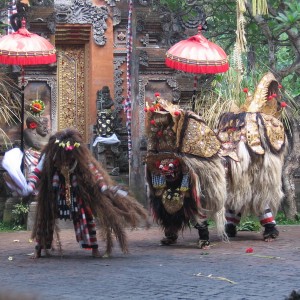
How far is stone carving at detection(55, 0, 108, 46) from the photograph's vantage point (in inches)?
606

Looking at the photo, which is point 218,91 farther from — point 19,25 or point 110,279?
point 110,279

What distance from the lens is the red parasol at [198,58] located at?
41.5 feet

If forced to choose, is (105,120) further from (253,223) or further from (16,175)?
(16,175)

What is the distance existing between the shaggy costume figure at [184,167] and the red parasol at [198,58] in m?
2.04

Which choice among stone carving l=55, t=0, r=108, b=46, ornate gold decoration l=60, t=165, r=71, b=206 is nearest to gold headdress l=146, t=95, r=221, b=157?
ornate gold decoration l=60, t=165, r=71, b=206

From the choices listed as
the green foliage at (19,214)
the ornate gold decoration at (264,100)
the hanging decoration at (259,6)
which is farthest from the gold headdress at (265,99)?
the green foliage at (19,214)

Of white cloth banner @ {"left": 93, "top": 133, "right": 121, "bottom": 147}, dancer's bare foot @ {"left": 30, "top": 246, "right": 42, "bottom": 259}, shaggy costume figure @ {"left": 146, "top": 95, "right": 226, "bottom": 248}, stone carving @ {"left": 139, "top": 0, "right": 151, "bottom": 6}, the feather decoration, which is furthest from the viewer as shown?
stone carving @ {"left": 139, "top": 0, "right": 151, "bottom": 6}

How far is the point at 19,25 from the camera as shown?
13.9 metres

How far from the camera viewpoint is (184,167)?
10500 millimetres

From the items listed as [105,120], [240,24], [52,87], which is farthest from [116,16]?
[240,24]

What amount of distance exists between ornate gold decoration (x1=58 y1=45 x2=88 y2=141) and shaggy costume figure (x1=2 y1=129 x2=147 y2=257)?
6177 mm

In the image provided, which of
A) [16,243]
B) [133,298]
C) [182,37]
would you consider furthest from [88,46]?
[133,298]

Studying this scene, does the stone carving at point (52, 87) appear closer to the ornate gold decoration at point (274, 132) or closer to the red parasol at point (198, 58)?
the red parasol at point (198, 58)

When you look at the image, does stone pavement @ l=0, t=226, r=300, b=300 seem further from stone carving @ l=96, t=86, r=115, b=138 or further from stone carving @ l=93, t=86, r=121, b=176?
stone carving @ l=96, t=86, r=115, b=138
